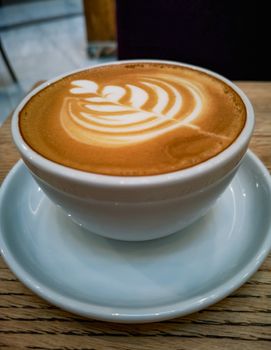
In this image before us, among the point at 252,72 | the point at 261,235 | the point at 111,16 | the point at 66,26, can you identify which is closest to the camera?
the point at 261,235

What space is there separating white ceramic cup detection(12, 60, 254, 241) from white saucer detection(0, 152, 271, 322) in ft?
0.13

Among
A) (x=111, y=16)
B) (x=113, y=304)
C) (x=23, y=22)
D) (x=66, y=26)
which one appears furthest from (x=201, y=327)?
(x=23, y=22)

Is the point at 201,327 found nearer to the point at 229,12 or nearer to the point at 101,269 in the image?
the point at 101,269

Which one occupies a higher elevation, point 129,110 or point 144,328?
point 129,110

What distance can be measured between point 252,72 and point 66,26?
2.85 meters

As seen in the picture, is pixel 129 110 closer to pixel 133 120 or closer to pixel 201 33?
pixel 133 120

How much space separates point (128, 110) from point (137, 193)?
16 cm

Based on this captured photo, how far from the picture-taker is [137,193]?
38 centimetres

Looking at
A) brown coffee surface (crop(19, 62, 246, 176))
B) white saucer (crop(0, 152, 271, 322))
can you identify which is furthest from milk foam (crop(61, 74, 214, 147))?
white saucer (crop(0, 152, 271, 322))

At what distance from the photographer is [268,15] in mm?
1127

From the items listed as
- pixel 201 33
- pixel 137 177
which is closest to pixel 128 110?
pixel 137 177

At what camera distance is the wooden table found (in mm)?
393

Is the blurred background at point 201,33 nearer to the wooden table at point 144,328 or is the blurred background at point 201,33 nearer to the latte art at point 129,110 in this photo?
the latte art at point 129,110

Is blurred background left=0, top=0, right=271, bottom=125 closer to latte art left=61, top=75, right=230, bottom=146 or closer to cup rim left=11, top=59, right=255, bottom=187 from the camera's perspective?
latte art left=61, top=75, right=230, bottom=146
